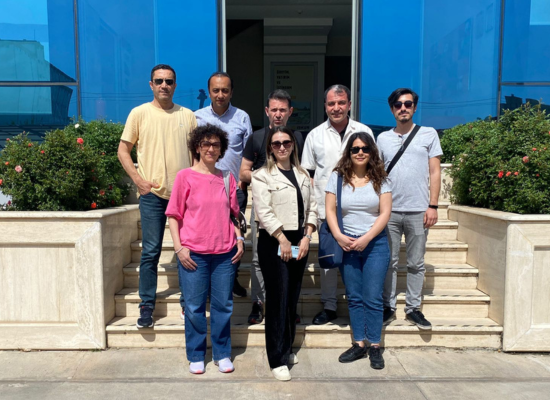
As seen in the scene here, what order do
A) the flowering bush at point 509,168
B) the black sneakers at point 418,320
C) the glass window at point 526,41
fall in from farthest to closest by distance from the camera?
the glass window at point 526,41, the flowering bush at point 509,168, the black sneakers at point 418,320

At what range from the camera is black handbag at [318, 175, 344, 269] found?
3.18 metres

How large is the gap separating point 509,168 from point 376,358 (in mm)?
2115

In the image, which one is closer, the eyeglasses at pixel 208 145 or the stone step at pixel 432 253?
the eyeglasses at pixel 208 145

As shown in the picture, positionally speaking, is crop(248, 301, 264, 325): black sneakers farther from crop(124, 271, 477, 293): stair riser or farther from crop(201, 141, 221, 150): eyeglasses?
crop(201, 141, 221, 150): eyeglasses

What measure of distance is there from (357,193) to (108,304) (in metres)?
2.32

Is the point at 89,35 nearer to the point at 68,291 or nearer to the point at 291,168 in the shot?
the point at 68,291

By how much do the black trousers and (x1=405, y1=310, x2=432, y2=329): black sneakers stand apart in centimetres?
118

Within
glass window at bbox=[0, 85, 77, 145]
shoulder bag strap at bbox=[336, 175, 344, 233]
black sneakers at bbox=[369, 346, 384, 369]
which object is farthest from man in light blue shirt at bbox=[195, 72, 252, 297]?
glass window at bbox=[0, 85, 77, 145]

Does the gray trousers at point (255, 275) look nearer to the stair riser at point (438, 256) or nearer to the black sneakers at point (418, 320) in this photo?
the stair riser at point (438, 256)

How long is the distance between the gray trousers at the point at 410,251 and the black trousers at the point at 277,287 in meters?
0.90

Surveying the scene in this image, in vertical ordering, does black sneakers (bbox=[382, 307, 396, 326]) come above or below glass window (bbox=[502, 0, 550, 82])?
below

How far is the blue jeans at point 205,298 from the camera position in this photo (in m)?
3.10

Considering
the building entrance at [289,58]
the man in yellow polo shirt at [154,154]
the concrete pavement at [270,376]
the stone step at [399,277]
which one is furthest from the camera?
the building entrance at [289,58]

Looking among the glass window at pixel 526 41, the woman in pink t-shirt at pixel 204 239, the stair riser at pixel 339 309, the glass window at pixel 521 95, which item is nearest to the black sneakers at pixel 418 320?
the stair riser at pixel 339 309
